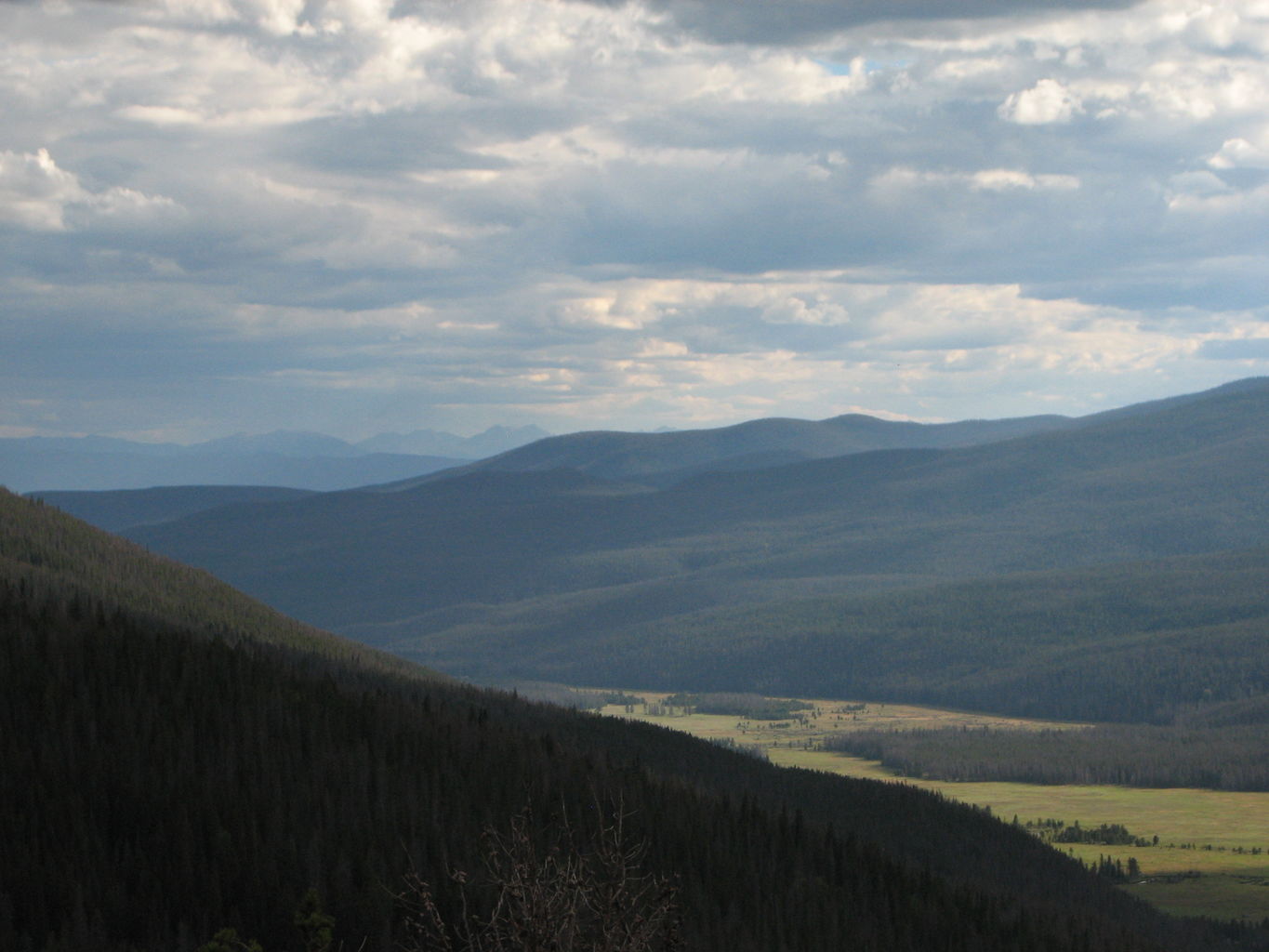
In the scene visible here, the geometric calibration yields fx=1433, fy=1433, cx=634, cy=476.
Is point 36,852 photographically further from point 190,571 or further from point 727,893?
point 190,571

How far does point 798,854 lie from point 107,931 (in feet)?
163

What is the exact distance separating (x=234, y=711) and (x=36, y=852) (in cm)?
2318

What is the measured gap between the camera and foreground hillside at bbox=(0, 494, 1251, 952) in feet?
133

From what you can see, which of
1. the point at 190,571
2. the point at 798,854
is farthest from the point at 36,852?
the point at 190,571

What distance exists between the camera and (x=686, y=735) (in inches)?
6850

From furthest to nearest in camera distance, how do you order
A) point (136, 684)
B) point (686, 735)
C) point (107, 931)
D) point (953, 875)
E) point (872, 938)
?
1. point (686, 735)
2. point (953, 875)
3. point (872, 938)
4. point (136, 684)
5. point (107, 931)

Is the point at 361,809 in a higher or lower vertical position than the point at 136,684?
lower

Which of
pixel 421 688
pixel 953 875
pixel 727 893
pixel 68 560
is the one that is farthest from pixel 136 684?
pixel 68 560

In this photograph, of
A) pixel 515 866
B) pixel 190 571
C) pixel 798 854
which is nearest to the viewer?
pixel 515 866

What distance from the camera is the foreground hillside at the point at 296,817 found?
133ft

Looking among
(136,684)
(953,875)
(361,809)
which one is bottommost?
(953,875)

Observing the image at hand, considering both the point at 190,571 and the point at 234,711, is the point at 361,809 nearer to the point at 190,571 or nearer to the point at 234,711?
the point at 234,711

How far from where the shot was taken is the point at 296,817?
50.4 metres

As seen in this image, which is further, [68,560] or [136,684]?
[68,560]
